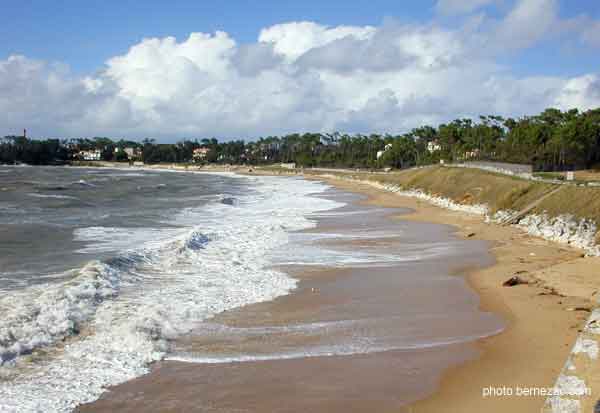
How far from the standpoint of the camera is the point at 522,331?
11641 millimetres

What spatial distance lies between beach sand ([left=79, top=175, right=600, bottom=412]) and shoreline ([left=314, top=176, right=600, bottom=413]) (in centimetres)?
2

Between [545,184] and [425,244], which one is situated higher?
[545,184]

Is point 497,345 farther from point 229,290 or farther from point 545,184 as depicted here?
point 545,184

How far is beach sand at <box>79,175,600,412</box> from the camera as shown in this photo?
834 cm

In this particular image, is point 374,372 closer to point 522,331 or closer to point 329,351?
point 329,351

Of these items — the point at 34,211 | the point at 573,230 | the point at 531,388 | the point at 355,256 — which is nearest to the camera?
the point at 531,388

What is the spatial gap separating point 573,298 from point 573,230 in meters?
11.6

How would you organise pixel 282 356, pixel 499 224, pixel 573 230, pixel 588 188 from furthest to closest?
pixel 499 224, pixel 588 188, pixel 573 230, pixel 282 356

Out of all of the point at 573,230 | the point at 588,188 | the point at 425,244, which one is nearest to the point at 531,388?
the point at 425,244

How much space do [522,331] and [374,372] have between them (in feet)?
12.6

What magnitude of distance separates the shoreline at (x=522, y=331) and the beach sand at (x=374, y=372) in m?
0.02

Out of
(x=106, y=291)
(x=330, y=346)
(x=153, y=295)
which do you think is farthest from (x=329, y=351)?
(x=106, y=291)

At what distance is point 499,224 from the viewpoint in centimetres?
3072

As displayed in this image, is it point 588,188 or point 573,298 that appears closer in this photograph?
point 573,298
